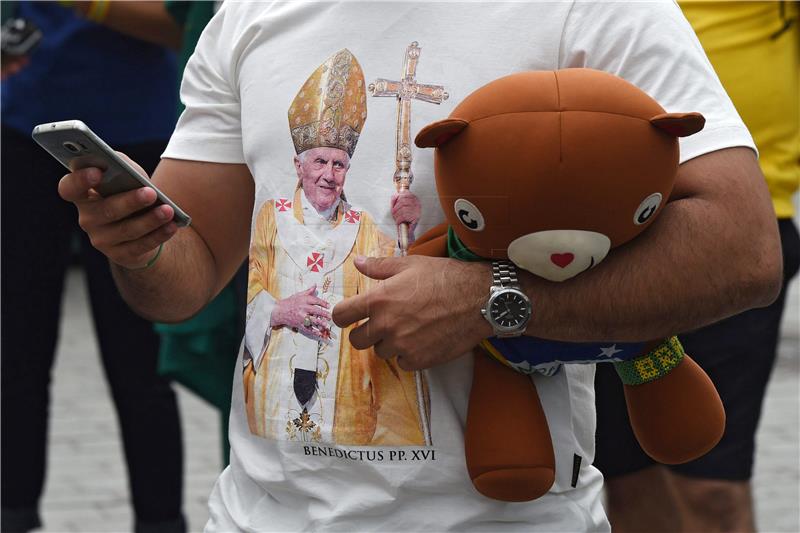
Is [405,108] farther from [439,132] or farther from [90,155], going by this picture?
[90,155]

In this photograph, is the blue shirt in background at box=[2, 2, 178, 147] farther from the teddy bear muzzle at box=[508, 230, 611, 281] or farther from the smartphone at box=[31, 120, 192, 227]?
the teddy bear muzzle at box=[508, 230, 611, 281]

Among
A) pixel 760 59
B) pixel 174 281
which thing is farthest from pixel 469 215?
pixel 760 59

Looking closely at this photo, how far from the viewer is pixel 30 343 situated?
4.06m

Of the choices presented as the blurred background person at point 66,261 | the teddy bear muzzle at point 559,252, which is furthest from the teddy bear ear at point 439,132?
the blurred background person at point 66,261

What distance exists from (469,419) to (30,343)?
2.47 meters

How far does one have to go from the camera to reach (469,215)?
1.77m

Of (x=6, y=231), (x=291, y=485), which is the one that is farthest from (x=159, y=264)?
(x=6, y=231)

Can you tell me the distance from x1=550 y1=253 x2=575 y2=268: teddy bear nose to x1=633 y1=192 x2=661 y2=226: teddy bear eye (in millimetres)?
92

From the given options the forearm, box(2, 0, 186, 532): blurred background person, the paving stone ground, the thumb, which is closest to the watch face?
the thumb

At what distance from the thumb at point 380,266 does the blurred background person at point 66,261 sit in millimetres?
2167

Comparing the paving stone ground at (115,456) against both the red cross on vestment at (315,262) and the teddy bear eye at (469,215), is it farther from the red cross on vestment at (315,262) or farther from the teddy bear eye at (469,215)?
the teddy bear eye at (469,215)

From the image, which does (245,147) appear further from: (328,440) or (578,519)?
(578,519)

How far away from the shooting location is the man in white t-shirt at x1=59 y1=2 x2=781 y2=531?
179cm

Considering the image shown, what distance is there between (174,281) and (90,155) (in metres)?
0.38
